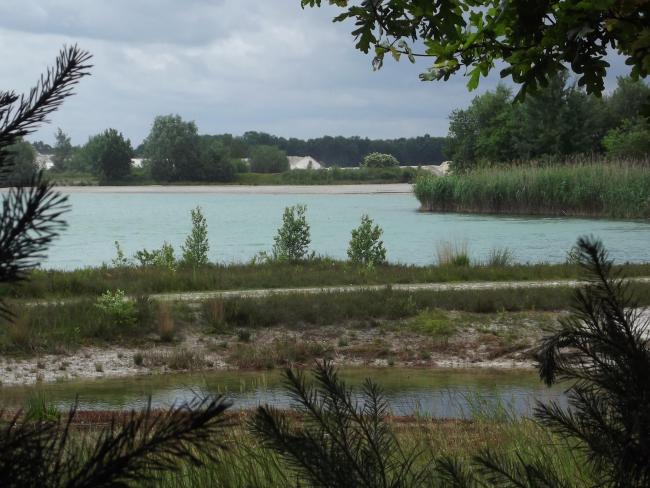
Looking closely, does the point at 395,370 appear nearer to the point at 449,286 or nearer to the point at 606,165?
the point at 449,286

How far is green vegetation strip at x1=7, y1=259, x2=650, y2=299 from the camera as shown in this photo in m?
19.2

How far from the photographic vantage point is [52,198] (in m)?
1.50

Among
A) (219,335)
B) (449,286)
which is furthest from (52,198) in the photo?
(449,286)

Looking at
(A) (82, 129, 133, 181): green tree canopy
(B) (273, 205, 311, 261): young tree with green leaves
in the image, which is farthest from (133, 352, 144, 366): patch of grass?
(A) (82, 129, 133, 181): green tree canopy

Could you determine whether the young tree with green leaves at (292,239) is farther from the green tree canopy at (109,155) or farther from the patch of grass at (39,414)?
the green tree canopy at (109,155)

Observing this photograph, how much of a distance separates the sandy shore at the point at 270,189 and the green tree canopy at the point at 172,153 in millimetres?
1890

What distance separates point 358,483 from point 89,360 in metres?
12.8

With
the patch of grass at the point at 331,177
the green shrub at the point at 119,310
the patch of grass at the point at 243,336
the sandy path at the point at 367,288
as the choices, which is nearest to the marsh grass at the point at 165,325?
the green shrub at the point at 119,310

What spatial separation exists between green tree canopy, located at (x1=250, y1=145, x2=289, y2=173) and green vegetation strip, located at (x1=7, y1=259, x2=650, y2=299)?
9273 centimetres

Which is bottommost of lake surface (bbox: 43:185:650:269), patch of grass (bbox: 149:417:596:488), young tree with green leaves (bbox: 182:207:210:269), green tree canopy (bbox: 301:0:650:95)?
lake surface (bbox: 43:185:650:269)

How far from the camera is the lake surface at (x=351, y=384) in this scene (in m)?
10.8

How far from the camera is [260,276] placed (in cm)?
2139

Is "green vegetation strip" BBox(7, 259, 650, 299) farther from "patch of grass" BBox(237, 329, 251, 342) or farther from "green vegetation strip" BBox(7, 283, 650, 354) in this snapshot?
"patch of grass" BBox(237, 329, 251, 342)

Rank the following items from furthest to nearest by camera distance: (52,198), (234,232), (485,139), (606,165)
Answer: (485,139)
(234,232)
(606,165)
(52,198)
